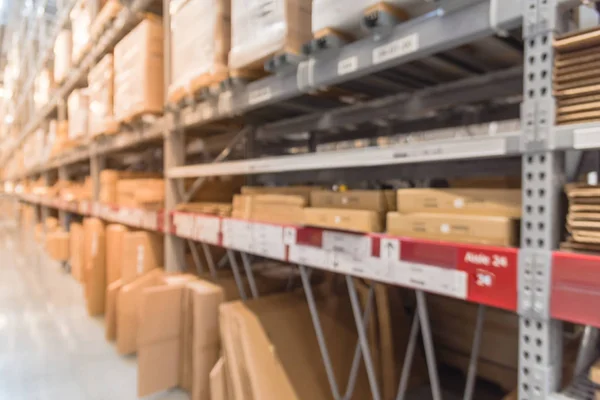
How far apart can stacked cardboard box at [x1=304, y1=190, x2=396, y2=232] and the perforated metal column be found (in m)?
0.50


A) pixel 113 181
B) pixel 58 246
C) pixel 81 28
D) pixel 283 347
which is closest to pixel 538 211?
pixel 283 347

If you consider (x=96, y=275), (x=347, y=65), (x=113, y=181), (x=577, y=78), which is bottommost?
(x=96, y=275)

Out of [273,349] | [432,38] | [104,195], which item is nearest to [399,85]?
[432,38]

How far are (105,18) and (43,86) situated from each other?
446 centimetres

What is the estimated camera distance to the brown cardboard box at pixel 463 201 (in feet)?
3.35

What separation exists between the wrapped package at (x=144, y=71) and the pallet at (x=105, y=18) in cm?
66

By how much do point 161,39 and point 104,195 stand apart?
6.17 feet

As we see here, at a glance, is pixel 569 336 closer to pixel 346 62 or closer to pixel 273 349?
pixel 273 349

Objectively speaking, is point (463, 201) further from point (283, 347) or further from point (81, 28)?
point (81, 28)

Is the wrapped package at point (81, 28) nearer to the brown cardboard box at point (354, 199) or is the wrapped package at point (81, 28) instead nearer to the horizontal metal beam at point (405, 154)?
the horizontal metal beam at point (405, 154)

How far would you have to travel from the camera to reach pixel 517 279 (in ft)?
3.04

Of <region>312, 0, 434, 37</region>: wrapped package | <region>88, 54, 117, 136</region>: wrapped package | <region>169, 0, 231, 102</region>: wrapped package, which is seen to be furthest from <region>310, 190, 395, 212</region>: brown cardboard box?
<region>88, 54, 117, 136</region>: wrapped package

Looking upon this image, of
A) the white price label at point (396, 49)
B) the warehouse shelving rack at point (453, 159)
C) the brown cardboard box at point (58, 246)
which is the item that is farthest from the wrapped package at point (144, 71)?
the brown cardboard box at point (58, 246)

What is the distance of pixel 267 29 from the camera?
1.52 meters
